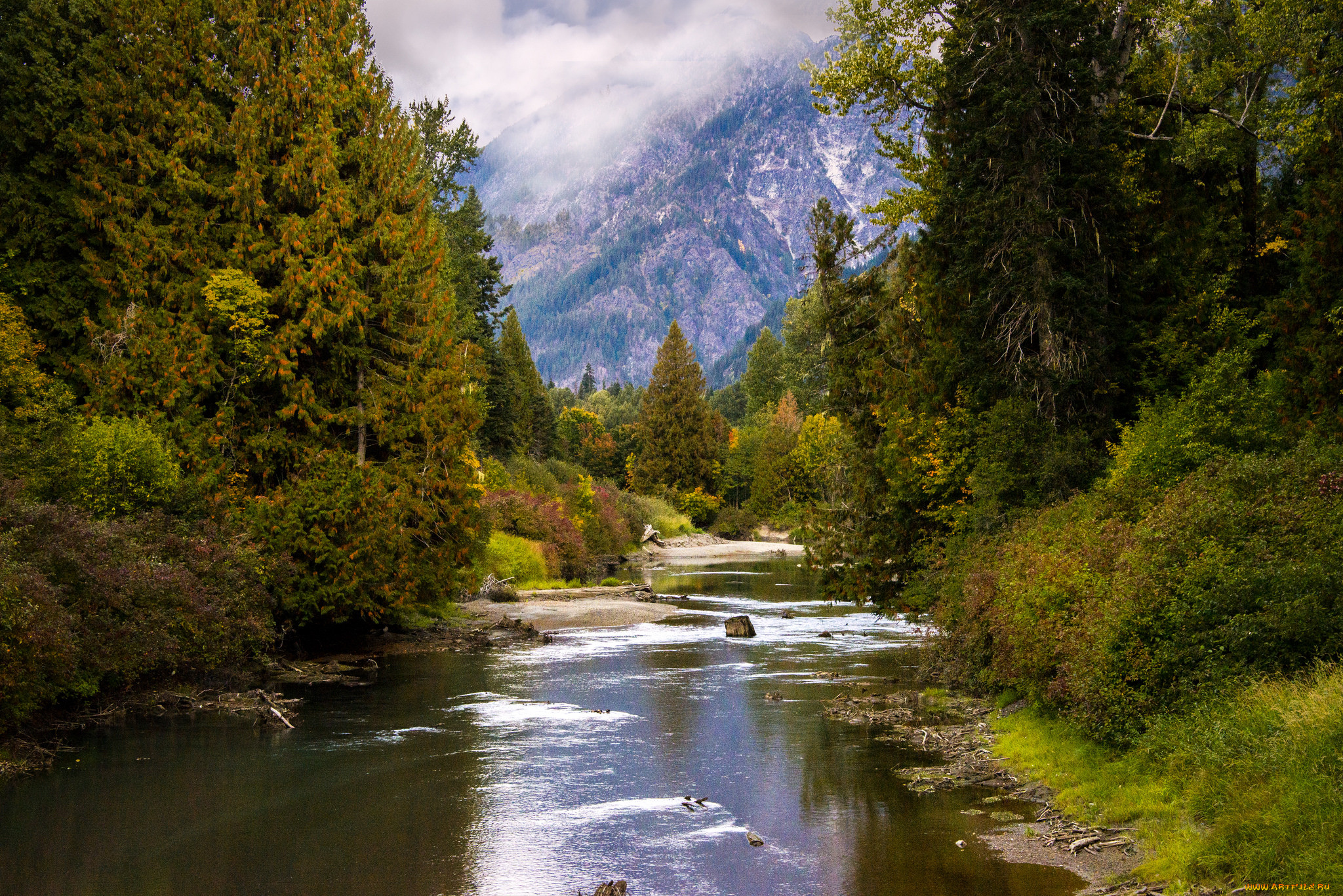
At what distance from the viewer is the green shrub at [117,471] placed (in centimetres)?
2402

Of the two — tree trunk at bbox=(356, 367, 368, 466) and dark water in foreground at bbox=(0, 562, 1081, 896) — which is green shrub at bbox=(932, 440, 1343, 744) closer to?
dark water in foreground at bbox=(0, 562, 1081, 896)

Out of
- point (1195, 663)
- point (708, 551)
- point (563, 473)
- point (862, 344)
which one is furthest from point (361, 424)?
point (708, 551)

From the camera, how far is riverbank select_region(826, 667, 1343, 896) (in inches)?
400

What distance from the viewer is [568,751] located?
66.3 feet

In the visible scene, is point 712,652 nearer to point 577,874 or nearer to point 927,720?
point 927,720

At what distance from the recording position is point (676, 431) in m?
114

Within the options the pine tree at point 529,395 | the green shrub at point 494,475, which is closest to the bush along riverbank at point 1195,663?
the green shrub at point 494,475

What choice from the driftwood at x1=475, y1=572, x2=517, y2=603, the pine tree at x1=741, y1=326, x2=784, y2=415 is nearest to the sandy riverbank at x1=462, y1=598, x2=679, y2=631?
the driftwood at x1=475, y1=572, x2=517, y2=603

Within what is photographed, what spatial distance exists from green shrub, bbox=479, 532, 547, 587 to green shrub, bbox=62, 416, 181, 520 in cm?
2337

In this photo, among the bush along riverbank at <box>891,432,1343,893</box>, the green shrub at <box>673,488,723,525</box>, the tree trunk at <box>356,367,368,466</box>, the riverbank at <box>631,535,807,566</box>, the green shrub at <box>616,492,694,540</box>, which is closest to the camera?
the bush along riverbank at <box>891,432,1343,893</box>

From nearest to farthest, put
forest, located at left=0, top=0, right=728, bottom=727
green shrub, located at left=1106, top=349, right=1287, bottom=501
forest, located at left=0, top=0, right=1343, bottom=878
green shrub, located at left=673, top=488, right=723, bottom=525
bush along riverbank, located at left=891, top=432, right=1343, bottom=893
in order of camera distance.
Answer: bush along riverbank, located at left=891, top=432, right=1343, bottom=893 → forest, located at left=0, top=0, right=1343, bottom=878 → green shrub, located at left=1106, top=349, right=1287, bottom=501 → forest, located at left=0, top=0, right=728, bottom=727 → green shrub, located at left=673, top=488, right=723, bottom=525

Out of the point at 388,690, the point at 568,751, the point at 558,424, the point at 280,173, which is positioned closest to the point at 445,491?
the point at 388,690

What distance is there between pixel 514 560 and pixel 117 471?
1094 inches

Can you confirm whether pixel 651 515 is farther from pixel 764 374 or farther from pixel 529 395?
pixel 764 374
